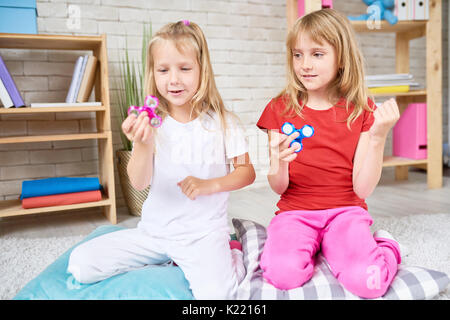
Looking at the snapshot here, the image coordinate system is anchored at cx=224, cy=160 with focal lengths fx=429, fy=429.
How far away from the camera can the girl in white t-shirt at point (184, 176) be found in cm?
101

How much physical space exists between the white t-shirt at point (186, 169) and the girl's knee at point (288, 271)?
165 millimetres

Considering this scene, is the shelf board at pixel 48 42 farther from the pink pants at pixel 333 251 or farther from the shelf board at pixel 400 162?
the shelf board at pixel 400 162

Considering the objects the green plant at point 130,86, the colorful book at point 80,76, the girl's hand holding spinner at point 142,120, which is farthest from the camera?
the green plant at point 130,86

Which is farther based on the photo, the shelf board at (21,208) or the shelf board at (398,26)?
the shelf board at (398,26)

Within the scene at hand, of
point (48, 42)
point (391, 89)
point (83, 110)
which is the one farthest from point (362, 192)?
point (48, 42)

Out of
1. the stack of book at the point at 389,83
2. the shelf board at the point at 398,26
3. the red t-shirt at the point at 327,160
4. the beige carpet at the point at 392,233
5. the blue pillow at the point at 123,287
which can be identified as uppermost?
the shelf board at the point at 398,26

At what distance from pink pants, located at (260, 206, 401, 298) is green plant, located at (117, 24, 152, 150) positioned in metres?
1.13

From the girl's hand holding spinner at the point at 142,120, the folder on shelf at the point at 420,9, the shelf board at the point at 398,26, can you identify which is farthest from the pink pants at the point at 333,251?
the folder on shelf at the point at 420,9

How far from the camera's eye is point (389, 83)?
235 centimetres

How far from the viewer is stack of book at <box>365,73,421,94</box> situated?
2.33 meters

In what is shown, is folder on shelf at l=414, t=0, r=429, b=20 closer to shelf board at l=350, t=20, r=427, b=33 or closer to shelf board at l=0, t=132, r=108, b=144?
shelf board at l=350, t=20, r=427, b=33

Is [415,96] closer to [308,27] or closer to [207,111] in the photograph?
[308,27]

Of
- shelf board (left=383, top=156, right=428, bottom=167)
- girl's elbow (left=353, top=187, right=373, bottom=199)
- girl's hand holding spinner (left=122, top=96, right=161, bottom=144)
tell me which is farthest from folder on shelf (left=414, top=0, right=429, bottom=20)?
Answer: girl's hand holding spinner (left=122, top=96, right=161, bottom=144)

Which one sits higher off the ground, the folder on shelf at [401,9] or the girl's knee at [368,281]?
the folder on shelf at [401,9]
